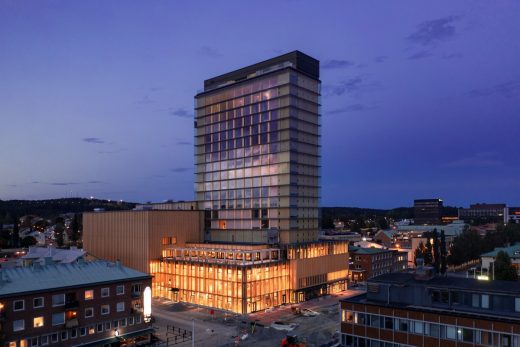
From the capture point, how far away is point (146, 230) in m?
112

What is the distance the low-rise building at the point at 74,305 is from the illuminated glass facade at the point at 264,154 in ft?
143

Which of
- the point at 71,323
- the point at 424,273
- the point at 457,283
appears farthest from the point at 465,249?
the point at 71,323

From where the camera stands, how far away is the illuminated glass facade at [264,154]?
11800 centimetres

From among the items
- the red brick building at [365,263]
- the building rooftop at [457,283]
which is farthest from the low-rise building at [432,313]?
the red brick building at [365,263]

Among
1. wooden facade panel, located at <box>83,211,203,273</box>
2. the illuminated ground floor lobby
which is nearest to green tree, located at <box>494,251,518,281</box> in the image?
the illuminated ground floor lobby

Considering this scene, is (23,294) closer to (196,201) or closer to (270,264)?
(270,264)

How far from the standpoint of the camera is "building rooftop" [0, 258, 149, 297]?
64812mm

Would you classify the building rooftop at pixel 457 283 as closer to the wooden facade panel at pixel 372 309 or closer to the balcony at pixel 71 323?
the wooden facade panel at pixel 372 309

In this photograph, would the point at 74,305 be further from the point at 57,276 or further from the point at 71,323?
the point at 57,276

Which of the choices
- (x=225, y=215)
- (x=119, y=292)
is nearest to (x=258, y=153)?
(x=225, y=215)

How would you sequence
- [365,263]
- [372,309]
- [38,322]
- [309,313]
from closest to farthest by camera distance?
1. [372,309]
2. [38,322]
3. [309,313]
4. [365,263]

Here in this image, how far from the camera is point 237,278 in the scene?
9581 centimetres

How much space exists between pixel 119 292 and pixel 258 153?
197 feet

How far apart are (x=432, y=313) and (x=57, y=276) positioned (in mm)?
56130
